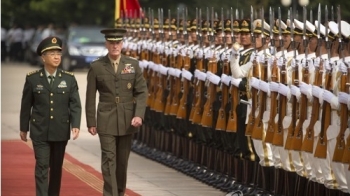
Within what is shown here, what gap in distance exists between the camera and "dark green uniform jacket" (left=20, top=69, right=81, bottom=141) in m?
12.7

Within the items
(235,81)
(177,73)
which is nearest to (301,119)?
(235,81)

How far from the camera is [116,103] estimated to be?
1331 cm

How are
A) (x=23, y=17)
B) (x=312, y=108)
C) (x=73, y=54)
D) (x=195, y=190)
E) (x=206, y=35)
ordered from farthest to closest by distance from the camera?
(x=23, y=17) < (x=73, y=54) < (x=206, y=35) < (x=195, y=190) < (x=312, y=108)

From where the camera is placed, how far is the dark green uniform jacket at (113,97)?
13250mm

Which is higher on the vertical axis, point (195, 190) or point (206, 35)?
point (206, 35)

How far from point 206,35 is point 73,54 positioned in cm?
2963

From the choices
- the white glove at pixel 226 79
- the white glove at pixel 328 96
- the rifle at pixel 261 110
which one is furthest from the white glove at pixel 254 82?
the white glove at pixel 328 96

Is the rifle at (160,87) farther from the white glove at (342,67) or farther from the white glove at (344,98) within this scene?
the white glove at (344,98)

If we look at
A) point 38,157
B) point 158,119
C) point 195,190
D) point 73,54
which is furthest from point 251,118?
point 73,54

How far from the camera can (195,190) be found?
15602 mm

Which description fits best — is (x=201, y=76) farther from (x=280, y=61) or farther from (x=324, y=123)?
(x=324, y=123)

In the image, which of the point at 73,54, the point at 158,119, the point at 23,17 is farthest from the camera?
the point at 23,17

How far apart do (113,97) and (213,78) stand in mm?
2832

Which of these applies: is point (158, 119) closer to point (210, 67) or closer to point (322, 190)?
point (210, 67)
